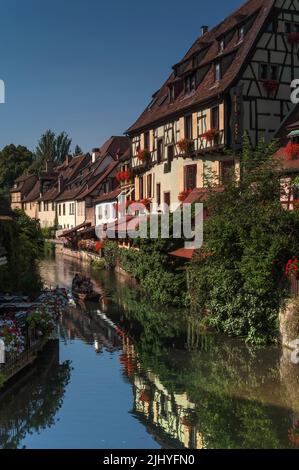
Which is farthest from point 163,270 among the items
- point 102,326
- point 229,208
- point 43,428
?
point 43,428

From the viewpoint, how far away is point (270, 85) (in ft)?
95.5

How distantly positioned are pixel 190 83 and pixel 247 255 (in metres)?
17.9

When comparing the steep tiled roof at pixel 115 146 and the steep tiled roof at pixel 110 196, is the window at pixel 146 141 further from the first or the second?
the steep tiled roof at pixel 115 146

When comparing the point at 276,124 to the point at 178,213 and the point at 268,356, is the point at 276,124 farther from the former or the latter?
the point at 268,356

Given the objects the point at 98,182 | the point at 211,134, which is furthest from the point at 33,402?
the point at 98,182

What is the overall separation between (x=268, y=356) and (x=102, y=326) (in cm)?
740

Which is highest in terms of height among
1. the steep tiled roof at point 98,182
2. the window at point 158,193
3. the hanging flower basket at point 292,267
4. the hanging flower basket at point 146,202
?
the steep tiled roof at point 98,182

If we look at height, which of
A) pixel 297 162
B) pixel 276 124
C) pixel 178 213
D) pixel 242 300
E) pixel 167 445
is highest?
pixel 276 124

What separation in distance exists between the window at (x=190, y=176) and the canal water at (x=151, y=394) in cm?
1245

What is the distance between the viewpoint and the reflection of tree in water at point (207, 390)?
11.7 m

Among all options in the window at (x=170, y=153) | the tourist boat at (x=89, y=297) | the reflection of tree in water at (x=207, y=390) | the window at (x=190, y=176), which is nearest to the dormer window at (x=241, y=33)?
the window at (x=190, y=176)

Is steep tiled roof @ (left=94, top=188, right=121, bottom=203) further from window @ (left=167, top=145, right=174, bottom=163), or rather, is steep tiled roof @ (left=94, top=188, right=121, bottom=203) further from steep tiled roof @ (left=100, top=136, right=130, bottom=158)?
window @ (left=167, top=145, right=174, bottom=163)

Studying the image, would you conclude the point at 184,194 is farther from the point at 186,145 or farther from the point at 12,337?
the point at 12,337

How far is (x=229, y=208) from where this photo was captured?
67.6ft
